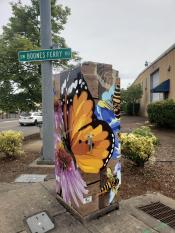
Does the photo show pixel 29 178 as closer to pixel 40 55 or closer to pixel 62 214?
pixel 62 214

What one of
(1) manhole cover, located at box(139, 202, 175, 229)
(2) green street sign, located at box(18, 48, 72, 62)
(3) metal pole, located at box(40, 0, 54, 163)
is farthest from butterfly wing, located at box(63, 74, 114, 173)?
(3) metal pole, located at box(40, 0, 54, 163)

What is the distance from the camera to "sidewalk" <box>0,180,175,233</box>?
326cm

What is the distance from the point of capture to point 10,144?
6801mm

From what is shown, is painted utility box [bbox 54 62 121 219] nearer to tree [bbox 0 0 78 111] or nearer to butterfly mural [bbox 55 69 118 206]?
butterfly mural [bbox 55 69 118 206]

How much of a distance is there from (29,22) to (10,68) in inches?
119

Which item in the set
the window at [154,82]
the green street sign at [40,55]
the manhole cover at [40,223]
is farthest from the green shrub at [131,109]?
the manhole cover at [40,223]

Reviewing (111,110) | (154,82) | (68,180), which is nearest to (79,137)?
(111,110)

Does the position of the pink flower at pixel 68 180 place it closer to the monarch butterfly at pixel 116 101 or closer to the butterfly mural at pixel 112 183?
the butterfly mural at pixel 112 183

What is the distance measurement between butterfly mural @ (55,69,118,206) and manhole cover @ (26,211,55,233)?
421 millimetres

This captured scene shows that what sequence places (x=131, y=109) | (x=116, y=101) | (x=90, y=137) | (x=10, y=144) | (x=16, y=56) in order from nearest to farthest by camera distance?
(x=90, y=137) → (x=116, y=101) → (x=10, y=144) → (x=16, y=56) → (x=131, y=109)

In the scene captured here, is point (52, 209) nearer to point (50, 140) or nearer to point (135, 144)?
point (135, 144)

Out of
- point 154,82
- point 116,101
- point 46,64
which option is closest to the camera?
point 116,101

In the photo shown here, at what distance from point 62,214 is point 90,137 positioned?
1.29 m

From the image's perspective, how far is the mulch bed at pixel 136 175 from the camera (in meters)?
4.68
